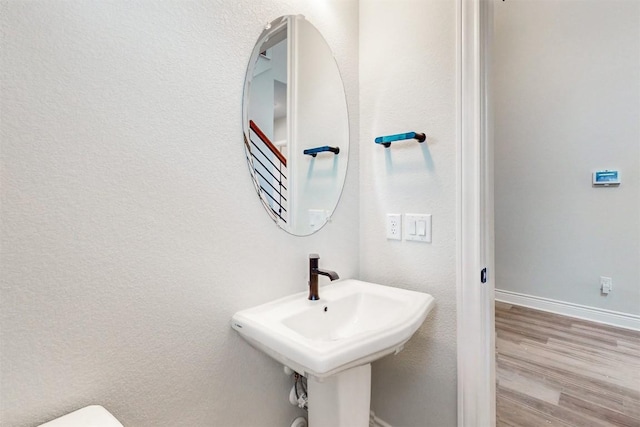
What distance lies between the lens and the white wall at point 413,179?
122 cm

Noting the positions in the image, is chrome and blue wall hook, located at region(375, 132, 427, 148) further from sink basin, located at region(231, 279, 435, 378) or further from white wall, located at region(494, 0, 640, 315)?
white wall, located at region(494, 0, 640, 315)

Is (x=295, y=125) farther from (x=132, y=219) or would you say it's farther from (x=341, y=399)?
(x=341, y=399)

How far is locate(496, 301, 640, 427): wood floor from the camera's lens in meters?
1.58

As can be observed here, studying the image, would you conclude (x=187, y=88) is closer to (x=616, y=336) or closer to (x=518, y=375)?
(x=518, y=375)

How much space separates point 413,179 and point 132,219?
1.08m

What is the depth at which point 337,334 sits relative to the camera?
1159 millimetres

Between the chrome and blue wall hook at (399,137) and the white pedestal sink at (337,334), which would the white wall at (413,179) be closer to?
the chrome and blue wall hook at (399,137)

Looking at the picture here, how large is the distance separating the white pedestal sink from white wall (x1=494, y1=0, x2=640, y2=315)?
8.41ft

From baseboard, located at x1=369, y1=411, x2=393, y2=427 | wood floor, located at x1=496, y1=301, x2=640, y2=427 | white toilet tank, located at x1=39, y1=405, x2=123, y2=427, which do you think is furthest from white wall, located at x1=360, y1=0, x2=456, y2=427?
white toilet tank, located at x1=39, y1=405, x2=123, y2=427

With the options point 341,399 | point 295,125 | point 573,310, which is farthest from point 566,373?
point 295,125

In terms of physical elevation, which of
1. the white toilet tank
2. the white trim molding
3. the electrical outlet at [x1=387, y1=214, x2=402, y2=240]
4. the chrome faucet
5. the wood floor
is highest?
the electrical outlet at [x1=387, y1=214, x2=402, y2=240]

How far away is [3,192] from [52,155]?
4.7 inches

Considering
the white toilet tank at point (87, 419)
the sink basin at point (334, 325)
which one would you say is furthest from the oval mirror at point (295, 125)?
the white toilet tank at point (87, 419)

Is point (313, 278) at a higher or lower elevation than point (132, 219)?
lower
